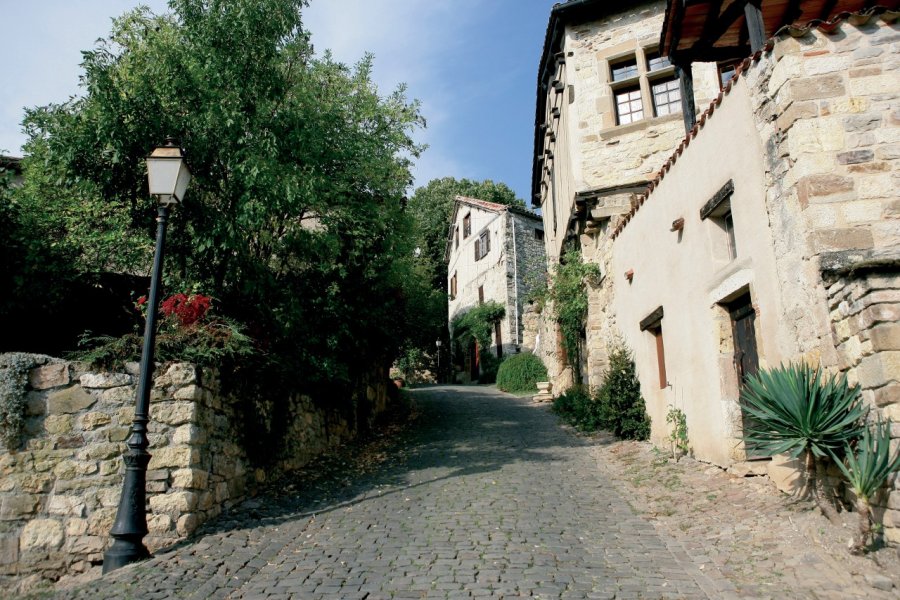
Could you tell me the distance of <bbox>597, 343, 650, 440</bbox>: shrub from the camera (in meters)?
10.5

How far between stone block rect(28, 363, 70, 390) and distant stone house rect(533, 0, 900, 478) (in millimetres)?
7479

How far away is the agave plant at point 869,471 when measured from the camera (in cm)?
430

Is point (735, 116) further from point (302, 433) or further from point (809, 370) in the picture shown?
point (302, 433)

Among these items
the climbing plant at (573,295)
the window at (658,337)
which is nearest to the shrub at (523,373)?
the climbing plant at (573,295)

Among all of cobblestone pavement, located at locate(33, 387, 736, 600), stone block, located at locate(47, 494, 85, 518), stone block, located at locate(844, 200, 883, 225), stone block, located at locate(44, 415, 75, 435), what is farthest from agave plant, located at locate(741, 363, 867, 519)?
stone block, located at locate(44, 415, 75, 435)

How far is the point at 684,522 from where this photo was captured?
616 cm

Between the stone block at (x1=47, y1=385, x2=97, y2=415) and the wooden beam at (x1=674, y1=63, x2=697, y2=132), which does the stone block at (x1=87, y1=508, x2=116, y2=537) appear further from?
the wooden beam at (x1=674, y1=63, x2=697, y2=132)

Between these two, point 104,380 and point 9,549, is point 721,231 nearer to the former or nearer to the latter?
point 104,380

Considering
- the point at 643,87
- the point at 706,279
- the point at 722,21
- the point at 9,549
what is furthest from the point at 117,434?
the point at 643,87

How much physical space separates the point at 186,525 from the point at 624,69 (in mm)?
12638

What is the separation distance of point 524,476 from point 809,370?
4.40 meters

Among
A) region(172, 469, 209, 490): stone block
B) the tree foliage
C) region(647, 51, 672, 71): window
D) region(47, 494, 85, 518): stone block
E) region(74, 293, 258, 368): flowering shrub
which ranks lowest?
region(47, 494, 85, 518): stone block

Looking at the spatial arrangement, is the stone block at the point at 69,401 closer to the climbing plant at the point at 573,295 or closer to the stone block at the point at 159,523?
the stone block at the point at 159,523

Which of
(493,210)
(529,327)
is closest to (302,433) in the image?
(529,327)
